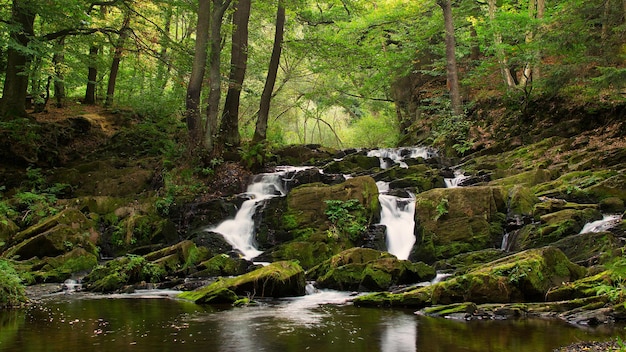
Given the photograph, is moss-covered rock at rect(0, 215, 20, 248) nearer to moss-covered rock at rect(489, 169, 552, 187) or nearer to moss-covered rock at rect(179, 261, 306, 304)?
moss-covered rock at rect(179, 261, 306, 304)

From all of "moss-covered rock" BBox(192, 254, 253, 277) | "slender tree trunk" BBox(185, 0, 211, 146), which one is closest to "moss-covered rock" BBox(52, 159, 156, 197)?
"slender tree trunk" BBox(185, 0, 211, 146)

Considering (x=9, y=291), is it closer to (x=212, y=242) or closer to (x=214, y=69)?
(x=212, y=242)

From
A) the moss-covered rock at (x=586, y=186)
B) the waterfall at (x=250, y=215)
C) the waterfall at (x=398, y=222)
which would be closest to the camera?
the moss-covered rock at (x=586, y=186)

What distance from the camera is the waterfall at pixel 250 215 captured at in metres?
13.5

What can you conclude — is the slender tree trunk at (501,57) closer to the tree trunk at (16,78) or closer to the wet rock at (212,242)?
the wet rock at (212,242)

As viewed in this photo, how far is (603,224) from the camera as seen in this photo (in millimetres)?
10000

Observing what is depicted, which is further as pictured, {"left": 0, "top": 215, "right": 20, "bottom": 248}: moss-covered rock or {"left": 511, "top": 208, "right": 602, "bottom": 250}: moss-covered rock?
{"left": 0, "top": 215, "right": 20, "bottom": 248}: moss-covered rock

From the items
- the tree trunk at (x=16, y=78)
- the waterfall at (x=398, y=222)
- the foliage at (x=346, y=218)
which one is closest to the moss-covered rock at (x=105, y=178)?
the tree trunk at (x=16, y=78)

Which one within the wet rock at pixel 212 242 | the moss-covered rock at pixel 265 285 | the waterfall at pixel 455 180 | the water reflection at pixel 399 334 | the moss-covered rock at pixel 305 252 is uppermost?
the waterfall at pixel 455 180

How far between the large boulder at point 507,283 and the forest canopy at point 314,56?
5.42 metres

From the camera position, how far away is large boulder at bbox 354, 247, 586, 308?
24.8 ft

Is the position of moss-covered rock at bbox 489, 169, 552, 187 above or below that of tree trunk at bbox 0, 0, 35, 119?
below

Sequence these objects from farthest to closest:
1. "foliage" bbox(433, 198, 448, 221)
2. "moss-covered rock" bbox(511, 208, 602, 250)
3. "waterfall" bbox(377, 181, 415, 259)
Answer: "waterfall" bbox(377, 181, 415, 259), "foliage" bbox(433, 198, 448, 221), "moss-covered rock" bbox(511, 208, 602, 250)

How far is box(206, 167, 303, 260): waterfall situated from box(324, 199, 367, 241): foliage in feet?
6.98
